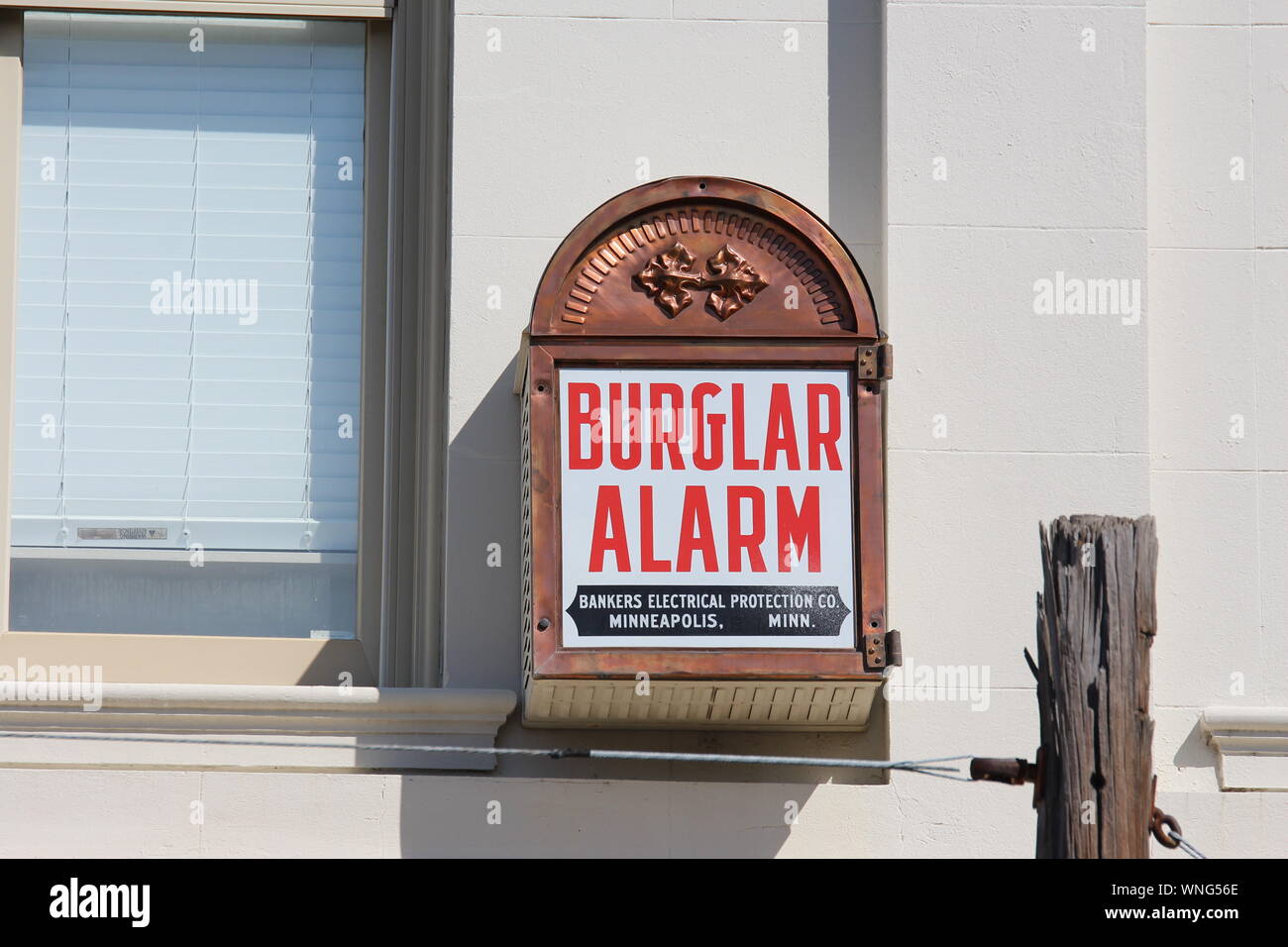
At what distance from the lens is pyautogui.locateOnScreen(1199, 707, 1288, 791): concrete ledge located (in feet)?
21.7

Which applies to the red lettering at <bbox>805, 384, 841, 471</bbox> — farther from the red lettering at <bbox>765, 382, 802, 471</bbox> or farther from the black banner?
the black banner

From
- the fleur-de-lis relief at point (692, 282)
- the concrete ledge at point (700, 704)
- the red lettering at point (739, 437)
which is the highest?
the fleur-de-lis relief at point (692, 282)

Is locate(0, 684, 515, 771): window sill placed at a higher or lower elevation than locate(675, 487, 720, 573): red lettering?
lower

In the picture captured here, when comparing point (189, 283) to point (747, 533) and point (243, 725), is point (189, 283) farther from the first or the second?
point (747, 533)

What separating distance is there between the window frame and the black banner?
1.03m

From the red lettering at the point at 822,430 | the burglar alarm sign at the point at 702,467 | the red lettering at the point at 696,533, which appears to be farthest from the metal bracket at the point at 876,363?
the red lettering at the point at 696,533

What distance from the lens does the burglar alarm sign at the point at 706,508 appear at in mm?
6129

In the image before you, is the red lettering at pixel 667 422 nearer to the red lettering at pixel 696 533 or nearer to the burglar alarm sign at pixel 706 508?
the burglar alarm sign at pixel 706 508

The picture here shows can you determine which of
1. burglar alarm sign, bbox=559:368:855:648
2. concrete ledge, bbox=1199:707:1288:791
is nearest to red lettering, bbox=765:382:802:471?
burglar alarm sign, bbox=559:368:855:648

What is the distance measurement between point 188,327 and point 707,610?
2604 mm

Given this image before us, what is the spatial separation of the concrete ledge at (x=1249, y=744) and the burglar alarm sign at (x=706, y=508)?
Result: 5.01 ft

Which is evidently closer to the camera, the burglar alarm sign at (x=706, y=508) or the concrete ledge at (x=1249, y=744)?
the burglar alarm sign at (x=706, y=508)

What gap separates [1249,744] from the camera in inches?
262

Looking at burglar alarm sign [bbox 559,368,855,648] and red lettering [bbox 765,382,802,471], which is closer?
burglar alarm sign [bbox 559,368,855,648]
